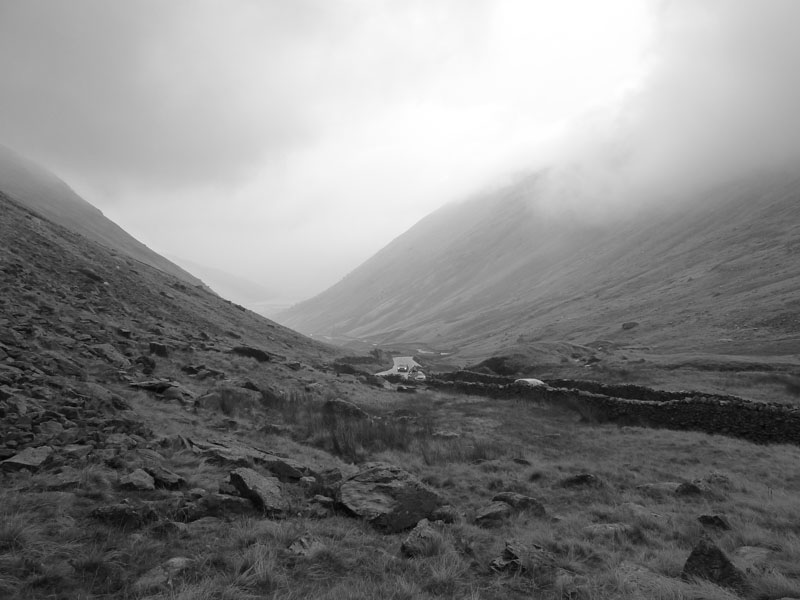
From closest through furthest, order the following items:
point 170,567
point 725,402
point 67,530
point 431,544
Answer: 1. point 170,567
2. point 67,530
3. point 431,544
4. point 725,402

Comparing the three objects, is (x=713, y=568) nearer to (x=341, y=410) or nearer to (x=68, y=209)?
(x=341, y=410)

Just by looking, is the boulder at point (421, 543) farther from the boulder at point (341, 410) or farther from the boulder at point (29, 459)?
the boulder at point (341, 410)

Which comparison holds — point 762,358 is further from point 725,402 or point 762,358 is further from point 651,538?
point 651,538

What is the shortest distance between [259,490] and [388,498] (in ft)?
8.71

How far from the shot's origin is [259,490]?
8.59 metres

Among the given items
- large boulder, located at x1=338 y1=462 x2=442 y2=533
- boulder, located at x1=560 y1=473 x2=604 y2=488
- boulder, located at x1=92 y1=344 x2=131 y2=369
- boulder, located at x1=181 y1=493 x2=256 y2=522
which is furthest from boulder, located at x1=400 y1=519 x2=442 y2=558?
boulder, located at x1=92 y1=344 x2=131 y2=369

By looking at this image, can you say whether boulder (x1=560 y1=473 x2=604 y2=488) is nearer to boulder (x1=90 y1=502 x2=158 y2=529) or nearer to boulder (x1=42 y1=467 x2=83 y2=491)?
boulder (x1=90 y1=502 x2=158 y2=529)

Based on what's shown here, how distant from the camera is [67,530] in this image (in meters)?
6.27

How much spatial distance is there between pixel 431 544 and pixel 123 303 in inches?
1036

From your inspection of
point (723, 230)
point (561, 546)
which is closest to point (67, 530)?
point (561, 546)

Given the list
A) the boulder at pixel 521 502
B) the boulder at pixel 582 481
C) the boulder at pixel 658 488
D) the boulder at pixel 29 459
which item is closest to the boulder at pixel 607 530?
Result: the boulder at pixel 521 502

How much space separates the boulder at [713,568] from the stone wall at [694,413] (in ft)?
68.5

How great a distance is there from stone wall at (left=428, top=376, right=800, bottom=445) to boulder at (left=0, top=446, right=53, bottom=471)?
27098mm

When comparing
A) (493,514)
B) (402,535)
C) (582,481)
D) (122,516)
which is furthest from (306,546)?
(582,481)
